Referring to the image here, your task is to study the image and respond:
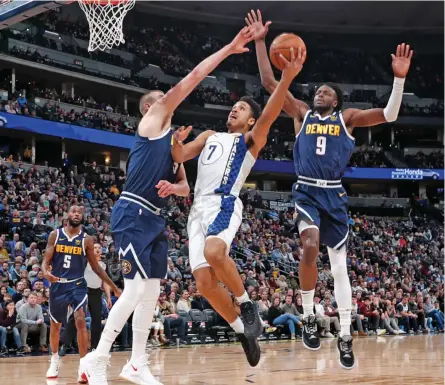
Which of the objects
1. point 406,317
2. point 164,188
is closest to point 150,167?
point 164,188

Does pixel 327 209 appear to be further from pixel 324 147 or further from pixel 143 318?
pixel 143 318

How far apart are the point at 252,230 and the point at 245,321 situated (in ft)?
57.1

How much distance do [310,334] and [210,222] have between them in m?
1.44

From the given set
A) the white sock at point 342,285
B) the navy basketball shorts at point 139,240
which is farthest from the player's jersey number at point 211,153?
the white sock at point 342,285

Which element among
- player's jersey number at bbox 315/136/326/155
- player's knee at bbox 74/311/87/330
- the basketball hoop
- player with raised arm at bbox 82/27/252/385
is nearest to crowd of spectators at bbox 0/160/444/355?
player's knee at bbox 74/311/87/330

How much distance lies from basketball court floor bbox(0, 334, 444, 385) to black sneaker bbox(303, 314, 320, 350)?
0.38m

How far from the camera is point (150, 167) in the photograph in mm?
5668

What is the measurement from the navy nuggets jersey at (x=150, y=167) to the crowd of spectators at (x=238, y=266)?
3730 mm

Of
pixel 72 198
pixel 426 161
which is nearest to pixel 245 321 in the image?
pixel 72 198

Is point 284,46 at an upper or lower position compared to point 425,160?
lower

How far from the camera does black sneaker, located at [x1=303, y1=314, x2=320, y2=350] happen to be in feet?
20.5

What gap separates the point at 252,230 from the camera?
2331cm

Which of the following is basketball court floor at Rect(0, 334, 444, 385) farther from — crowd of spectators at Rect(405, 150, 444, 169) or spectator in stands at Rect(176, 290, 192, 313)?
crowd of spectators at Rect(405, 150, 444, 169)

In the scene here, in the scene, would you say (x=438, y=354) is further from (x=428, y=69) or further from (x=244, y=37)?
(x=428, y=69)
